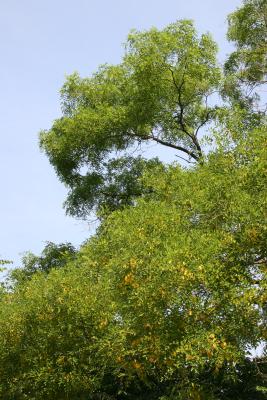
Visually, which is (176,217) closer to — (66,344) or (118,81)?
(66,344)

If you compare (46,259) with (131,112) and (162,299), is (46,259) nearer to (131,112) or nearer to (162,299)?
(131,112)

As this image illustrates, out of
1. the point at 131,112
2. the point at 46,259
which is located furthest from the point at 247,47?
the point at 46,259

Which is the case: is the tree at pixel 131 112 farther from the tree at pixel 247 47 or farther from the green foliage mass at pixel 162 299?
the green foliage mass at pixel 162 299

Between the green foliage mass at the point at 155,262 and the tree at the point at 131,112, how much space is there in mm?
65

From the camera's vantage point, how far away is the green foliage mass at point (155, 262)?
14.2m

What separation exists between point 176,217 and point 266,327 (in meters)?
3.90

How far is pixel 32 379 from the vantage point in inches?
748

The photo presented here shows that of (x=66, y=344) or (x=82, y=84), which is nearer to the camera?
(x=66, y=344)

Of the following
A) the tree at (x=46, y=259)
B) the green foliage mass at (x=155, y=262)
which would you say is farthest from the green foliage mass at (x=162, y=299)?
the tree at (x=46, y=259)

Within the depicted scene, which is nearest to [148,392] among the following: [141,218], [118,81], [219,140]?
[141,218]

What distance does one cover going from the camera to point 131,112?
27047mm

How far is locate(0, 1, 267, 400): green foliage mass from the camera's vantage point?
14.2 meters

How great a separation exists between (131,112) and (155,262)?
44.7 ft

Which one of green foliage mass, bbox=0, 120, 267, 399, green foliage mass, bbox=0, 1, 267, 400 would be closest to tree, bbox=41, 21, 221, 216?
green foliage mass, bbox=0, 1, 267, 400
